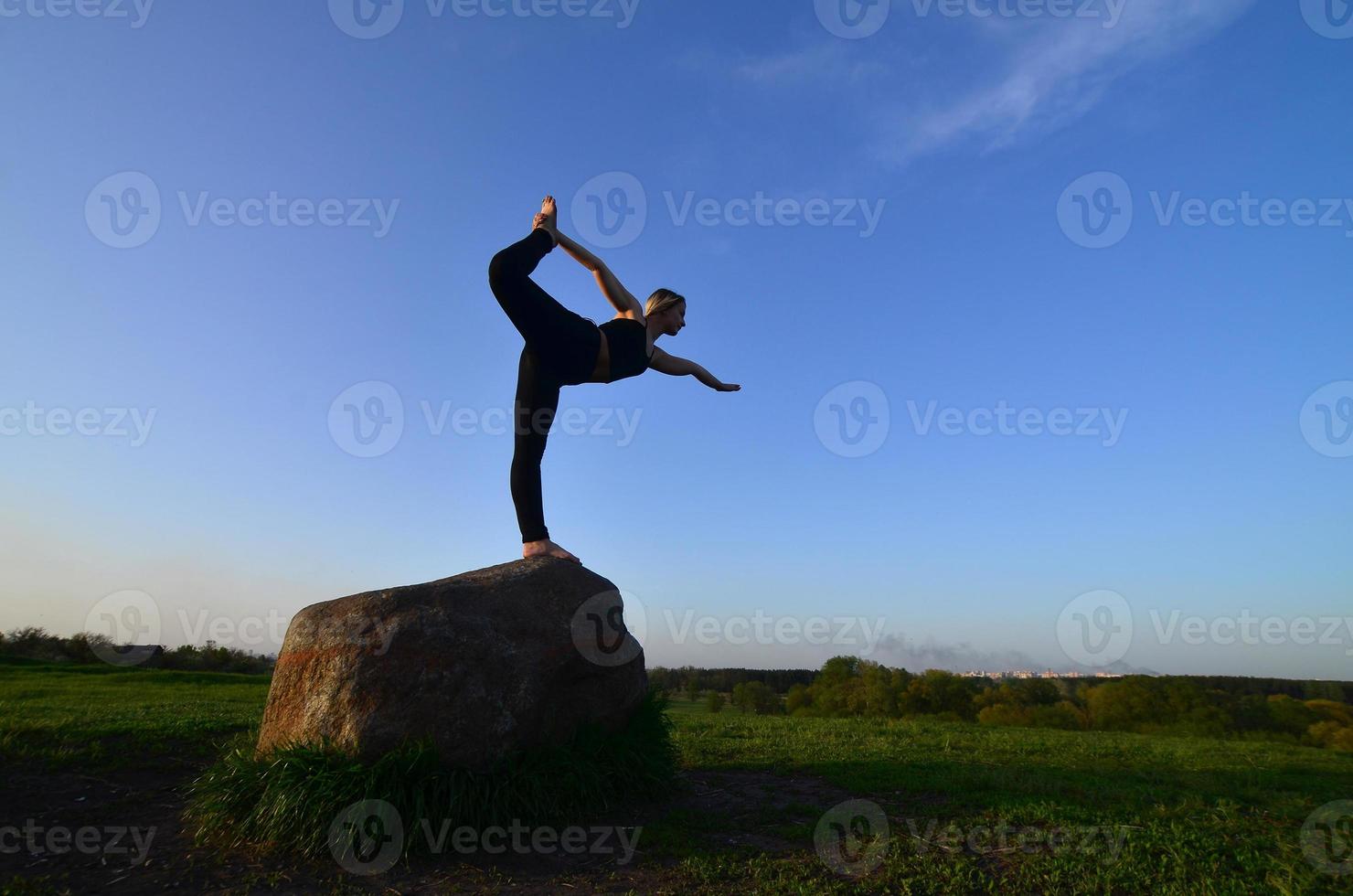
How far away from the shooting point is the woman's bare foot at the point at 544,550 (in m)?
6.84

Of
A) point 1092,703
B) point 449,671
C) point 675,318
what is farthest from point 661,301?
point 1092,703

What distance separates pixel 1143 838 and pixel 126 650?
68.9ft

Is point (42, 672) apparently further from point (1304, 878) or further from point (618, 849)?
point (1304, 878)

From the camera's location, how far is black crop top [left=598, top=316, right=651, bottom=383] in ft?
22.4

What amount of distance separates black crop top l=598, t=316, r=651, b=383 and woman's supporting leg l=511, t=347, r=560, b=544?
584mm

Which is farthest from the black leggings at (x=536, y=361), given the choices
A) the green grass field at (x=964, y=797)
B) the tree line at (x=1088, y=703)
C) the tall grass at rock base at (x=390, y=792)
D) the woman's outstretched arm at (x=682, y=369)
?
the tree line at (x=1088, y=703)

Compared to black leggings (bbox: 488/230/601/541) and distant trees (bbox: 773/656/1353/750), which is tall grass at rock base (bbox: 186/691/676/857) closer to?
black leggings (bbox: 488/230/601/541)

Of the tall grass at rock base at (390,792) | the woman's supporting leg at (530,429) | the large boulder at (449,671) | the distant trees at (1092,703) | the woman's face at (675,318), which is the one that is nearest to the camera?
the tall grass at rock base at (390,792)

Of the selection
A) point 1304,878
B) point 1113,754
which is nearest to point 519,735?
point 1304,878

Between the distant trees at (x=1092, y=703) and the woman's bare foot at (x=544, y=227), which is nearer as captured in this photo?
the woman's bare foot at (x=544, y=227)

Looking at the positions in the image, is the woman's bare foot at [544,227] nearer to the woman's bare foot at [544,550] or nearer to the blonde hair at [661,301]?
the blonde hair at [661,301]

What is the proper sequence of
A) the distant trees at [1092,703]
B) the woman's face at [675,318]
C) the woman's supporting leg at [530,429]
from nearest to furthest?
1. the woman's supporting leg at [530,429]
2. the woman's face at [675,318]
3. the distant trees at [1092,703]

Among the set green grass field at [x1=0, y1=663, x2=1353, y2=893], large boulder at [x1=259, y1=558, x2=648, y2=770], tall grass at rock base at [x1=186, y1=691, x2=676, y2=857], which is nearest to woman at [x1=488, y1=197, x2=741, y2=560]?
large boulder at [x1=259, y1=558, x2=648, y2=770]

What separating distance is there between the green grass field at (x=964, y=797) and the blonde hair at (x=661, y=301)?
4493mm
